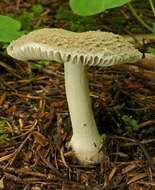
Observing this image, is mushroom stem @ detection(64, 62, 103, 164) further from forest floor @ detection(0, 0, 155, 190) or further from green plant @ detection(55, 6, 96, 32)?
green plant @ detection(55, 6, 96, 32)

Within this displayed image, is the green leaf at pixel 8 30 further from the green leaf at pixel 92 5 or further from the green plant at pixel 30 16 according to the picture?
the green plant at pixel 30 16

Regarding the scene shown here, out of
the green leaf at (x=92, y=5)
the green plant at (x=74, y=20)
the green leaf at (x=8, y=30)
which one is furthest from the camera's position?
the green plant at (x=74, y=20)

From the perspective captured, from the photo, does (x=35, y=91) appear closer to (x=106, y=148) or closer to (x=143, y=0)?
(x=106, y=148)

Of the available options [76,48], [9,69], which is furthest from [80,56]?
[9,69]

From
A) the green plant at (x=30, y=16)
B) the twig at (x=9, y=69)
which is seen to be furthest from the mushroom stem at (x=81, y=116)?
the green plant at (x=30, y=16)

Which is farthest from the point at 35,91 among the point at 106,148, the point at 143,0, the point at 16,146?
the point at 143,0

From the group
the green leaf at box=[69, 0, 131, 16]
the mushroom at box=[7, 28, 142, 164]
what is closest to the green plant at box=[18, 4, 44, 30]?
the green leaf at box=[69, 0, 131, 16]
